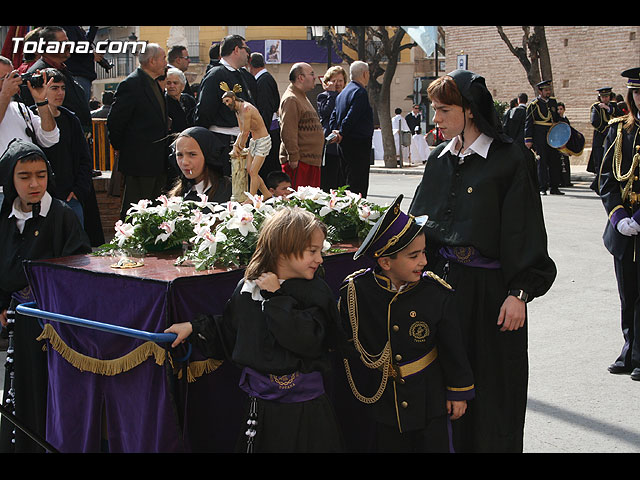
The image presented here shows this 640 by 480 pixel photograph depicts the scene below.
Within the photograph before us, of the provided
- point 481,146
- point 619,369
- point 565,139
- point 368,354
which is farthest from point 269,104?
point 565,139

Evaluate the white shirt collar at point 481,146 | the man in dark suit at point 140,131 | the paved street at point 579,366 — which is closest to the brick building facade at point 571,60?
the paved street at point 579,366

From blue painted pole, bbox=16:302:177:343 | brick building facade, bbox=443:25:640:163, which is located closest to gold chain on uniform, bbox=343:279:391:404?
blue painted pole, bbox=16:302:177:343

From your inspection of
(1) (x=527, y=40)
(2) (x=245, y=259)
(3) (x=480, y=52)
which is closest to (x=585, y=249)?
(2) (x=245, y=259)

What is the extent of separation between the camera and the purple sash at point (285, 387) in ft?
11.3

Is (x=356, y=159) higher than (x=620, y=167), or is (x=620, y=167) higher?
(x=356, y=159)

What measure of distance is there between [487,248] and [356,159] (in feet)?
24.6

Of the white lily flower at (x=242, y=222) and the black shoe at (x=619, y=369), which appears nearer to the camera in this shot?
the white lily flower at (x=242, y=222)

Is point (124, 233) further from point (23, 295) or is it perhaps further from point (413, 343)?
point (413, 343)

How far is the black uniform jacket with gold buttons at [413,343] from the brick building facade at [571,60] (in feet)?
78.8

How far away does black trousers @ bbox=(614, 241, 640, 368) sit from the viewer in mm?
5953

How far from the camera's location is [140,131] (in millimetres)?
7812

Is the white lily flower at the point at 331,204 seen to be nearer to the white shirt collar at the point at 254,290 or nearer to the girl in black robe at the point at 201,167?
the girl in black robe at the point at 201,167

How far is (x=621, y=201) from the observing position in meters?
5.98

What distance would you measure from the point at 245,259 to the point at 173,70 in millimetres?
5975
